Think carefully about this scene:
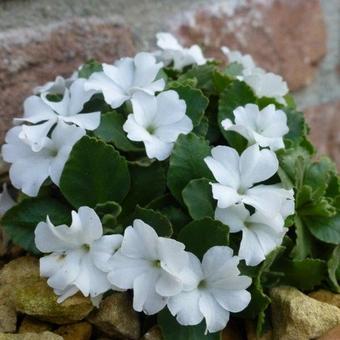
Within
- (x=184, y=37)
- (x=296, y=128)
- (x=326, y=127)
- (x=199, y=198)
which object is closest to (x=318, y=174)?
(x=296, y=128)

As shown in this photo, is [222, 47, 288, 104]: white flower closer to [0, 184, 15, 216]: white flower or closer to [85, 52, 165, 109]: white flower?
[85, 52, 165, 109]: white flower

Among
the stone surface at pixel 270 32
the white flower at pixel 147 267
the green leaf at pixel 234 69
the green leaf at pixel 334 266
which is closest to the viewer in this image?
the white flower at pixel 147 267

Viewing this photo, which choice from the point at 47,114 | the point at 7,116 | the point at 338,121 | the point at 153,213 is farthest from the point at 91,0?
the point at 338,121

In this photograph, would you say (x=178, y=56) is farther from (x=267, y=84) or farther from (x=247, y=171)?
(x=247, y=171)

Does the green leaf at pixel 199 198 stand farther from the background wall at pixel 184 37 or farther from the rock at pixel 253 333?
the background wall at pixel 184 37

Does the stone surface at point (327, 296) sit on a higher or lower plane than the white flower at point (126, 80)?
lower

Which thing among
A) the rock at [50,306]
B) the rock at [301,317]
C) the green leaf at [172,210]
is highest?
the green leaf at [172,210]

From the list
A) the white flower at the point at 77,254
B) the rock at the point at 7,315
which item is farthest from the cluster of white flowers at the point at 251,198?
the rock at the point at 7,315
